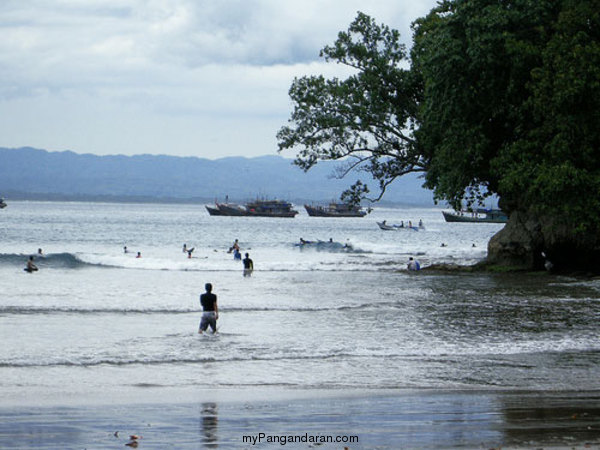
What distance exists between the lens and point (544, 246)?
120 feet

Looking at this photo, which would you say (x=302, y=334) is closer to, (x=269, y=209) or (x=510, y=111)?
(x=510, y=111)

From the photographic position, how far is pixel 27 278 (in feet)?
129

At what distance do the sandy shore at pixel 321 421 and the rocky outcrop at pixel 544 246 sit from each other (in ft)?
78.7

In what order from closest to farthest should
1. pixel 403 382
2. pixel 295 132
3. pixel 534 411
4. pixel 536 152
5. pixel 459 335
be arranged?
pixel 534 411, pixel 403 382, pixel 459 335, pixel 536 152, pixel 295 132

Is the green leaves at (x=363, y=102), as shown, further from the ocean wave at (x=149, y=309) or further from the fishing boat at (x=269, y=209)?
the fishing boat at (x=269, y=209)

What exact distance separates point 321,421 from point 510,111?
25929 mm

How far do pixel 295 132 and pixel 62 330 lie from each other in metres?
24.5

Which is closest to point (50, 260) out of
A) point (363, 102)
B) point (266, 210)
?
point (363, 102)

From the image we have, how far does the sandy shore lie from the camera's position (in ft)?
28.4

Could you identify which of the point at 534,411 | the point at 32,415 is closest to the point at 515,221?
the point at 534,411

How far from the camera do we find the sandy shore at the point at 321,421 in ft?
28.4

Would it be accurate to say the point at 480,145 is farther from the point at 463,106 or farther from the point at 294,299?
the point at 294,299

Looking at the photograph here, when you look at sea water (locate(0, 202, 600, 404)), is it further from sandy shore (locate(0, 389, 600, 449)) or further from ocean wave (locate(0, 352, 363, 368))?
sandy shore (locate(0, 389, 600, 449))

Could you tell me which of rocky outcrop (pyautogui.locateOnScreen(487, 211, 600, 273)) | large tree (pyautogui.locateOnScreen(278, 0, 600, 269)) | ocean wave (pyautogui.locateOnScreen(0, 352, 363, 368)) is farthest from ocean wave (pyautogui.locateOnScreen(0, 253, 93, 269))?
ocean wave (pyautogui.locateOnScreen(0, 352, 363, 368))
